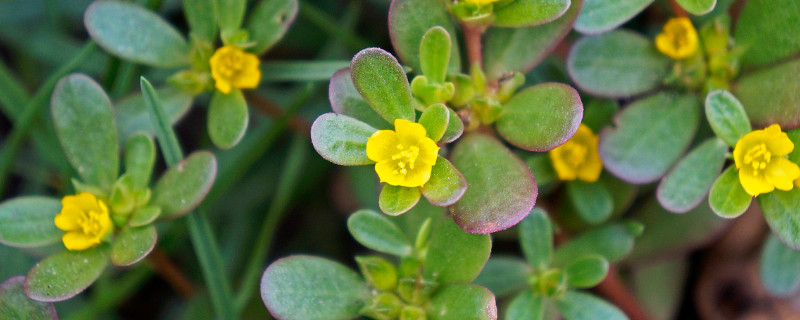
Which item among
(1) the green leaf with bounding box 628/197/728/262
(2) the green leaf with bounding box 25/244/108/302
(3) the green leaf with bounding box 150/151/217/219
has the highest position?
(3) the green leaf with bounding box 150/151/217/219

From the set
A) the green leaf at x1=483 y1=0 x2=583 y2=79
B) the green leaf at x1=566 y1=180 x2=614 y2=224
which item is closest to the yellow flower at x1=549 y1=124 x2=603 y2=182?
the green leaf at x1=566 y1=180 x2=614 y2=224

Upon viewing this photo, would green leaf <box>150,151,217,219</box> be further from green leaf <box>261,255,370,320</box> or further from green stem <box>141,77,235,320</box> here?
green leaf <box>261,255,370,320</box>

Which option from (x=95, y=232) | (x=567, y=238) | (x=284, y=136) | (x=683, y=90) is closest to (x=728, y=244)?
(x=567, y=238)

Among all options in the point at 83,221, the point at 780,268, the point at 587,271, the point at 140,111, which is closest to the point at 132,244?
the point at 83,221

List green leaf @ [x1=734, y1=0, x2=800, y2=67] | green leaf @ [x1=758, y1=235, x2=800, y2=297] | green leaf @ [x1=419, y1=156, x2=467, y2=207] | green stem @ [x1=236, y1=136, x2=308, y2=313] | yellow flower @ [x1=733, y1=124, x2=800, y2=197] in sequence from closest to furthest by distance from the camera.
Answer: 1. green leaf @ [x1=419, y1=156, x2=467, y2=207]
2. yellow flower @ [x1=733, y1=124, x2=800, y2=197]
3. green leaf @ [x1=734, y1=0, x2=800, y2=67]
4. green leaf @ [x1=758, y1=235, x2=800, y2=297]
5. green stem @ [x1=236, y1=136, x2=308, y2=313]

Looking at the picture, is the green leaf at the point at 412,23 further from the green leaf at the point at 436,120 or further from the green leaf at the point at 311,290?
the green leaf at the point at 311,290

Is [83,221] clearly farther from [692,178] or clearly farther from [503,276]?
[692,178]

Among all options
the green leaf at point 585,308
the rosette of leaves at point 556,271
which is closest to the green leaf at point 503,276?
the rosette of leaves at point 556,271
